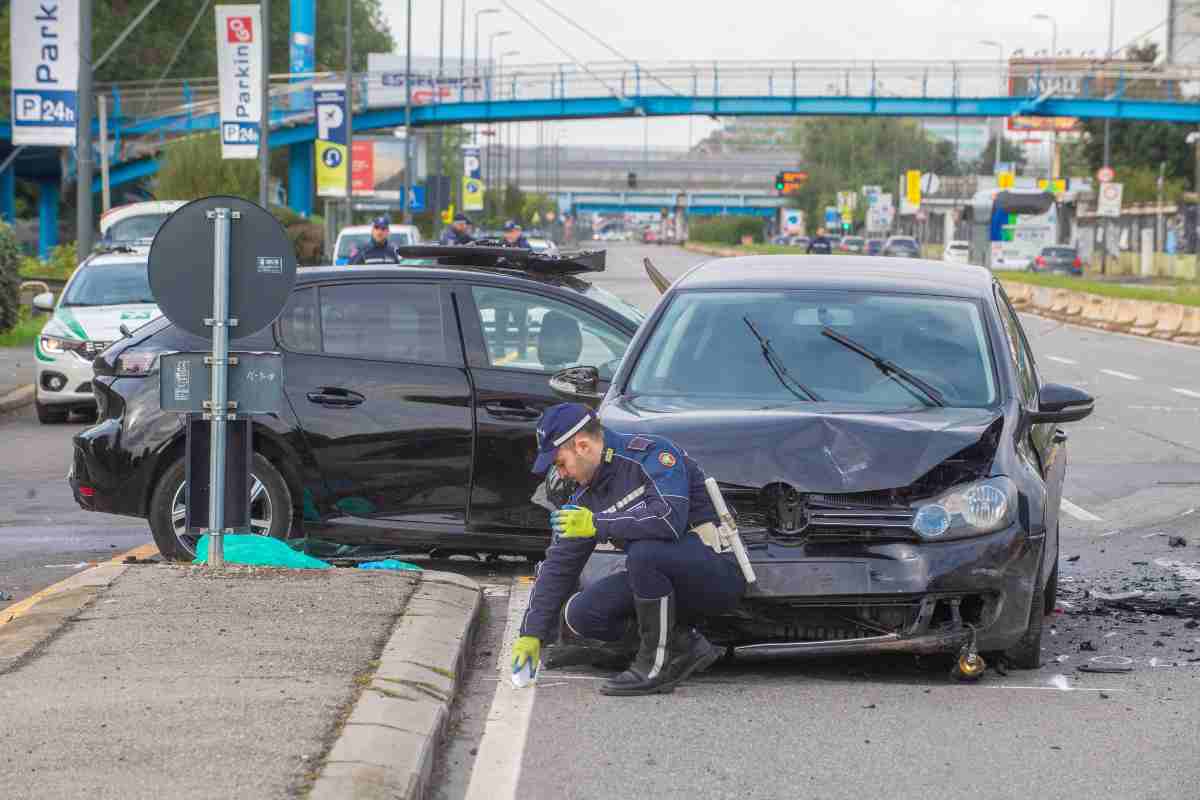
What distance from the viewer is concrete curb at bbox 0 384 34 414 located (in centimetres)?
2055

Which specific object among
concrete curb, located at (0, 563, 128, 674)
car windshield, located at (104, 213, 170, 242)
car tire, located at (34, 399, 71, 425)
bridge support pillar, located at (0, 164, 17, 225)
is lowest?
car tire, located at (34, 399, 71, 425)

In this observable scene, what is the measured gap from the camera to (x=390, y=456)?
9.52 m

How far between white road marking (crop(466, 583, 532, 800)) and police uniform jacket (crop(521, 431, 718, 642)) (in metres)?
0.25

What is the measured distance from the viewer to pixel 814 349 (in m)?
8.27

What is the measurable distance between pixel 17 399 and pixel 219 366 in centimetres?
1343

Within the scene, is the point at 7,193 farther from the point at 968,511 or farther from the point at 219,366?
the point at 968,511

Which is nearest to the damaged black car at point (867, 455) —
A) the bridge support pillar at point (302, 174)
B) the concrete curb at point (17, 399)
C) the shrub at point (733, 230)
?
the concrete curb at point (17, 399)

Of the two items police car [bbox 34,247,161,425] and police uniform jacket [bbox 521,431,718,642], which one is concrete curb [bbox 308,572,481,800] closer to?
police uniform jacket [bbox 521,431,718,642]

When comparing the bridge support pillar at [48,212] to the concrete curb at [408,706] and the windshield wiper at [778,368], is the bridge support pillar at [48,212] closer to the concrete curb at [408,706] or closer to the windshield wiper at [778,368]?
the windshield wiper at [778,368]

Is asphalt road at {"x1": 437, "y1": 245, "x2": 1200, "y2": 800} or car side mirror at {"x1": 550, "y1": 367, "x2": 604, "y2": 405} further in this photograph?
car side mirror at {"x1": 550, "y1": 367, "x2": 604, "y2": 405}

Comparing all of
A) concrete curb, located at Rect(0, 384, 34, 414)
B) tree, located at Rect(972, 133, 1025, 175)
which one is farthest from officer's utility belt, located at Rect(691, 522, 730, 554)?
tree, located at Rect(972, 133, 1025, 175)

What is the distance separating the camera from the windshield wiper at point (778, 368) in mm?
8031

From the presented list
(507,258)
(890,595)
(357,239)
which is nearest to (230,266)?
(507,258)

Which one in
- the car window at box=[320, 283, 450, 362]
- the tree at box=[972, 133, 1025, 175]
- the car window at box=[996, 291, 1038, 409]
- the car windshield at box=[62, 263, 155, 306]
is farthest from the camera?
the tree at box=[972, 133, 1025, 175]
